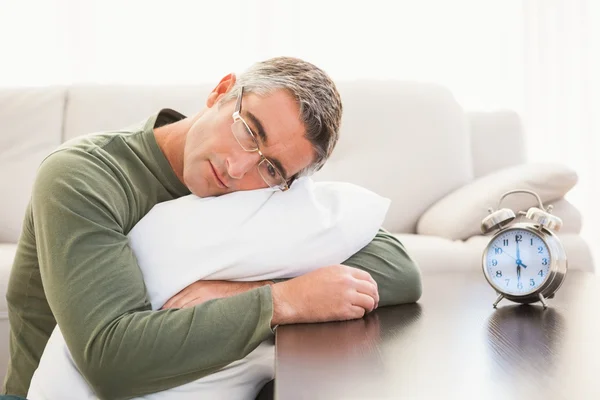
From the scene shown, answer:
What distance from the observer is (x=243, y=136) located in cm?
140

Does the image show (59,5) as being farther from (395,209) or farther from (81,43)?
(395,209)

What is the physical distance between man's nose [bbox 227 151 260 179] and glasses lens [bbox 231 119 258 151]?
14 millimetres

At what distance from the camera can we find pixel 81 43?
3859mm

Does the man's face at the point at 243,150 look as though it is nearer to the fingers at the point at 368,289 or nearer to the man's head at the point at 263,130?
the man's head at the point at 263,130

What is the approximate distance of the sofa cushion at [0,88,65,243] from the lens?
2752mm

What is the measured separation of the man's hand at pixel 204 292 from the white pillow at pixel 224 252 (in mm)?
14

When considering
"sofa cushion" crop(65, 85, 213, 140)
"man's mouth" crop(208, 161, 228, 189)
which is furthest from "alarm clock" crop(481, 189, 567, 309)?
"sofa cushion" crop(65, 85, 213, 140)

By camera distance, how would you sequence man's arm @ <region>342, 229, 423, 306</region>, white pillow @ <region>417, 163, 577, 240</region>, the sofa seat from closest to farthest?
man's arm @ <region>342, 229, 423, 306</region> < the sofa seat < white pillow @ <region>417, 163, 577, 240</region>

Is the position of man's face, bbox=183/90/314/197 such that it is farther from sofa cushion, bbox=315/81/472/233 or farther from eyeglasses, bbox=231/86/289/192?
sofa cushion, bbox=315/81/472/233

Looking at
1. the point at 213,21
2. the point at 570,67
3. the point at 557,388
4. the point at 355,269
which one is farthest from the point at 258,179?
the point at 570,67

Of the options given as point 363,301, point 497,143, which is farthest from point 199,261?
point 497,143

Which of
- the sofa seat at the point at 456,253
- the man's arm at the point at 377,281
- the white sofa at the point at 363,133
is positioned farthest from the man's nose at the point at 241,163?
the white sofa at the point at 363,133

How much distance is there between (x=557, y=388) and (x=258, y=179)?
807 millimetres

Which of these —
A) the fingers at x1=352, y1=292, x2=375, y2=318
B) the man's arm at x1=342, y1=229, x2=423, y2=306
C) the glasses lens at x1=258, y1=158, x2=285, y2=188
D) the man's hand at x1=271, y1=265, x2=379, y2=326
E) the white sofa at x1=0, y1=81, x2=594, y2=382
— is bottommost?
the white sofa at x1=0, y1=81, x2=594, y2=382
